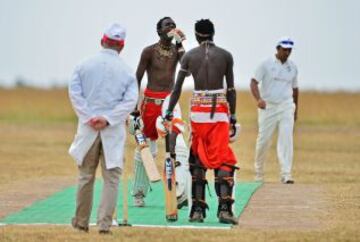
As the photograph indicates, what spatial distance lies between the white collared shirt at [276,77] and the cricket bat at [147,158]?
17.1ft

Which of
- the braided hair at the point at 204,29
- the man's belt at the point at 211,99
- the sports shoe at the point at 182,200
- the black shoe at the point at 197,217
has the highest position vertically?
the braided hair at the point at 204,29

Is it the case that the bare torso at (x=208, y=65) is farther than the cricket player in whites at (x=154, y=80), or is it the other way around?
the cricket player in whites at (x=154, y=80)

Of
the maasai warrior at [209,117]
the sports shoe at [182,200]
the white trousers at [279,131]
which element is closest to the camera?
the maasai warrior at [209,117]

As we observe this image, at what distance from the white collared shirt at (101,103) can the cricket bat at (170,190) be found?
5.18 ft

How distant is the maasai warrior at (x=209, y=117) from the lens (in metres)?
16.7

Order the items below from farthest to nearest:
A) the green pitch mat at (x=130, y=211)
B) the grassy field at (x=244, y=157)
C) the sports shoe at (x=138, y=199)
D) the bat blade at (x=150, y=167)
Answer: the sports shoe at (x=138, y=199)
the green pitch mat at (x=130, y=211)
the bat blade at (x=150, y=167)
the grassy field at (x=244, y=157)

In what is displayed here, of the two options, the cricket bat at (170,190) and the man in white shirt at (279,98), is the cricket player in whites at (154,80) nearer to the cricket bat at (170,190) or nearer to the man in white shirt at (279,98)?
the cricket bat at (170,190)

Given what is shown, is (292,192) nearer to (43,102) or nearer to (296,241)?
(296,241)

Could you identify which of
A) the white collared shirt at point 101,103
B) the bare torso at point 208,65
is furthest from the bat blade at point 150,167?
the white collared shirt at point 101,103

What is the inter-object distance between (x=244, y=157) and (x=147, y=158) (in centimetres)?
1471

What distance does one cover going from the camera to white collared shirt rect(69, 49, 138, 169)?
602 inches

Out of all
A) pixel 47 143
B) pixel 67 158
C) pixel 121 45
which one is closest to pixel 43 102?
pixel 47 143

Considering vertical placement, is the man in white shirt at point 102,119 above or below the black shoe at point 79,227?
above

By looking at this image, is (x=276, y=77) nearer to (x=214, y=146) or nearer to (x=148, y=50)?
(x=148, y=50)
